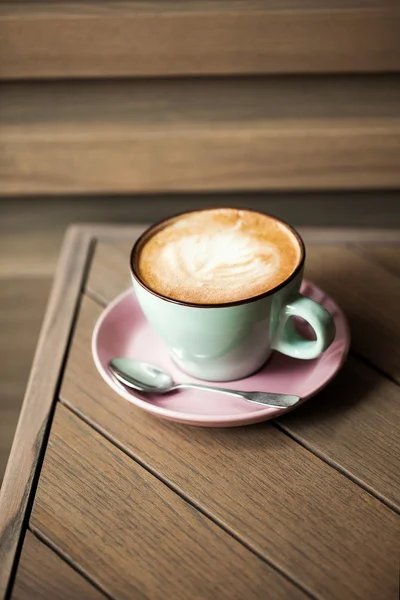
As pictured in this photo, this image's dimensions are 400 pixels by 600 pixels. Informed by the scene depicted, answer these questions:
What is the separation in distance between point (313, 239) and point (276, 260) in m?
0.26

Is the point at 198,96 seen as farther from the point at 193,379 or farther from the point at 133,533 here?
the point at 133,533

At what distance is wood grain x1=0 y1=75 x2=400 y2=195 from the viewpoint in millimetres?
951

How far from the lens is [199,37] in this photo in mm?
891

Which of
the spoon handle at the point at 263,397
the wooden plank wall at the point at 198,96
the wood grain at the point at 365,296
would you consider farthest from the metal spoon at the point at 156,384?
the wooden plank wall at the point at 198,96

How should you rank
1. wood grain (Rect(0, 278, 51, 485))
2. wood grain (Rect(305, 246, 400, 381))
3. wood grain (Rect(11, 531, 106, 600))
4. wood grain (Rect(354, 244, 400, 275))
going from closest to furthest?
wood grain (Rect(11, 531, 106, 600)) < wood grain (Rect(305, 246, 400, 381)) < wood grain (Rect(354, 244, 400, 275)) < wood grain (Rect(0, 278, 51, 485))

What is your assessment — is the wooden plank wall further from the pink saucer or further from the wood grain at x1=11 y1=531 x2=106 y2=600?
the wood grain at x1=11 y1=531 x2=106 y2=600

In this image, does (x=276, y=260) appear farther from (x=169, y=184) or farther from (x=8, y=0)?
(x=8, y=0)

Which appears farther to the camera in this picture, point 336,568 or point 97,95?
point 97,95

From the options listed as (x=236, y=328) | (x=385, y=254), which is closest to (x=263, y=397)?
Result: (x=236, y=328)

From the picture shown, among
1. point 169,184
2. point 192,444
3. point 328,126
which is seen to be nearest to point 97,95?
point 169,184

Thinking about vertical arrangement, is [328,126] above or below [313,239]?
above

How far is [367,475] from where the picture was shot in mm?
591

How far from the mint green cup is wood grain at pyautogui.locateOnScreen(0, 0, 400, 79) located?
37 centimetres

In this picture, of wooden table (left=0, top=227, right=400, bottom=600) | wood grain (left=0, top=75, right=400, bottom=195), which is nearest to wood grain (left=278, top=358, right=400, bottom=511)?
wooden table (left=0, top=227, right=400, bottom=600)
